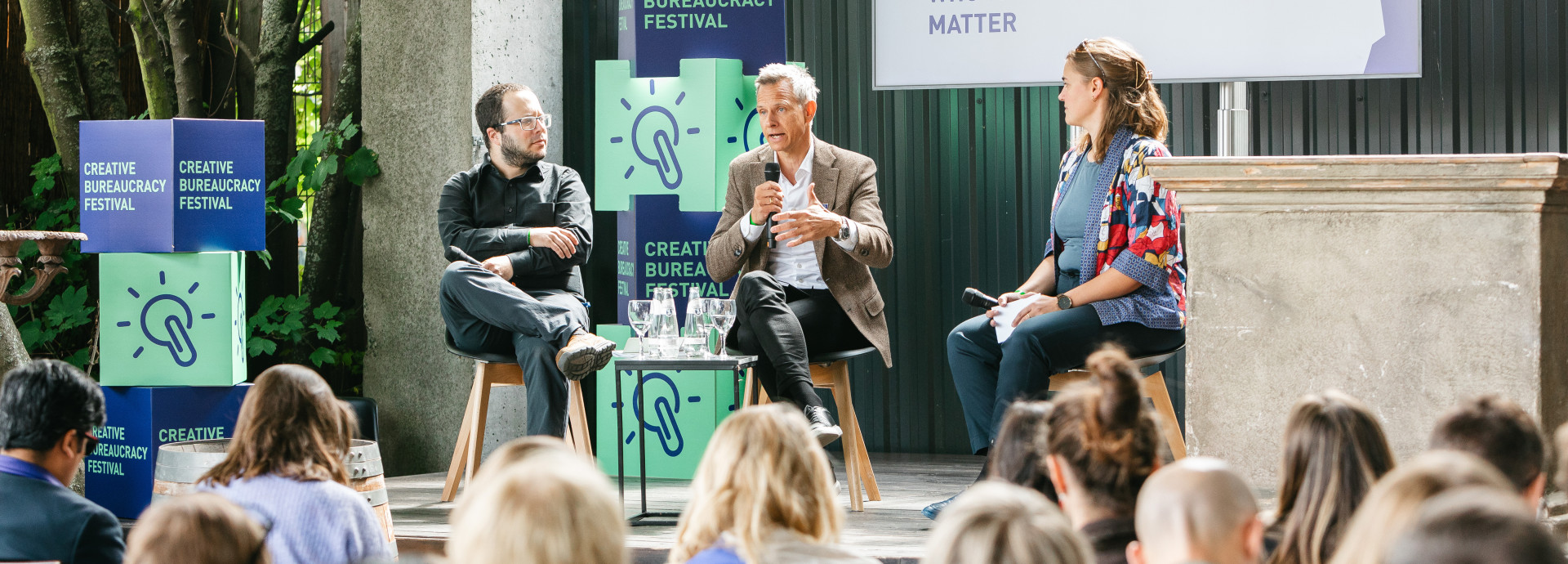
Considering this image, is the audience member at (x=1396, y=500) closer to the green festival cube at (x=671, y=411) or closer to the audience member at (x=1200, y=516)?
the audience member at (x=1200, y=516)

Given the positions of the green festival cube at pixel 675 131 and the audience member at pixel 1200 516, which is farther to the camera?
the green festival cube at pixel 675 131

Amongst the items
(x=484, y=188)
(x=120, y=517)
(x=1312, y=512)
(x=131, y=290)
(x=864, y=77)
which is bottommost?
(x=120, y=517)

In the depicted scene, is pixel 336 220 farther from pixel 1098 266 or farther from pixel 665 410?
pixel 1098 266

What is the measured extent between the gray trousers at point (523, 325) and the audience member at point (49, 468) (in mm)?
1303

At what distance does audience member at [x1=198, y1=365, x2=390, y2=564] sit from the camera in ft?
6.39

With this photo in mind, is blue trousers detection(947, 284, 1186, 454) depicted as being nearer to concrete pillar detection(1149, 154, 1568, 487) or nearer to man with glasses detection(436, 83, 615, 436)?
concrete pillar detection(1149, 154, 1568, 487)

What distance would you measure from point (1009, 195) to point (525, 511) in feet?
11.7

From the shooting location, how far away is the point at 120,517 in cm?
363

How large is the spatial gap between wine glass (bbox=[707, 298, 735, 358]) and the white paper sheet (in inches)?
24.5

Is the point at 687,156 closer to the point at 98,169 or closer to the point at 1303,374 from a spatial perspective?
the point at 98,169

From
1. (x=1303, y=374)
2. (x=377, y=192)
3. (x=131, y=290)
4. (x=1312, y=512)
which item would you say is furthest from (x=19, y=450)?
(x=377, y=192)

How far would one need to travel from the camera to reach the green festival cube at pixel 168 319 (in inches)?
138

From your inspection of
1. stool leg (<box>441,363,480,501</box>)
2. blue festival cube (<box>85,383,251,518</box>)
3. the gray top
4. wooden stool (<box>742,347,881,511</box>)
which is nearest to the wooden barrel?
blue festival cube (<box>85,383,251,518</box>)

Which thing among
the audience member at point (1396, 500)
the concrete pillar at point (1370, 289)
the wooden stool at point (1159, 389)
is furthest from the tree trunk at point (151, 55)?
the audience member at point (1396, 500)
